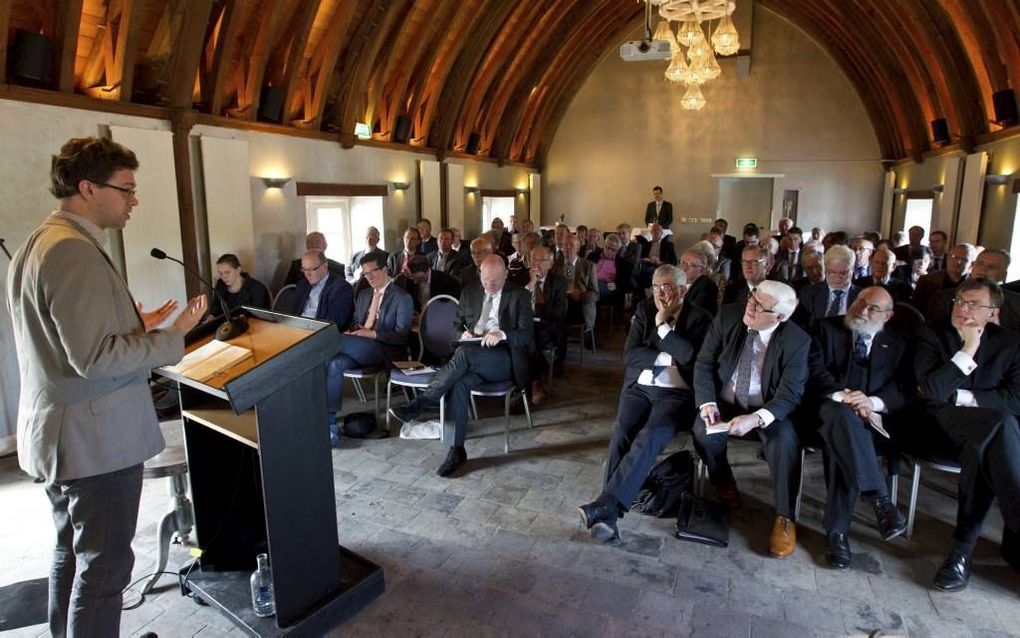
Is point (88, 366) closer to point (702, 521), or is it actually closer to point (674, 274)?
point (702, 521)

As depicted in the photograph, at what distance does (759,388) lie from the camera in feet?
11.6

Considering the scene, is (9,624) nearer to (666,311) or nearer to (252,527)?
(252,527)

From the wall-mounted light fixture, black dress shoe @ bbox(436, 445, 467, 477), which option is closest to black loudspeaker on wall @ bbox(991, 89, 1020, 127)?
black dress shoe @ bbox(436, 445, 467, 477)

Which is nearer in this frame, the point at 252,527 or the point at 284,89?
the point at 252,527

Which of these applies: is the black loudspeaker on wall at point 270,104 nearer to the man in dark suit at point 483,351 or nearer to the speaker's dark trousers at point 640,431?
the man in dark suit at point 483,351

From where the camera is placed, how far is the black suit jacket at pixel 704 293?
4684mm

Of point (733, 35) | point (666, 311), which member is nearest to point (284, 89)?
point (733, 35)

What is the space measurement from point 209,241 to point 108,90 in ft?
5.74

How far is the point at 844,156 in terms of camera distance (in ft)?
48.2

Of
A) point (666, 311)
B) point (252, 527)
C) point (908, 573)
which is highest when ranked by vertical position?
point (666, 311)

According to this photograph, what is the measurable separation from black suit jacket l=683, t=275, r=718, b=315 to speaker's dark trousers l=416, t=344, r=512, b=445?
4.81 ft

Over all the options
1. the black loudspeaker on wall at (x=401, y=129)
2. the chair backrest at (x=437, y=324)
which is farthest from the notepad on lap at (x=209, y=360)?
the black loudspeaker on wall at (x=401, y=129)

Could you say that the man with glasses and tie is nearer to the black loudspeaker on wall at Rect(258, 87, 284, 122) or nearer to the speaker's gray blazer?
the speaker's gray blazer

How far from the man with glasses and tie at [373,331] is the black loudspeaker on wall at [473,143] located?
846 cm
